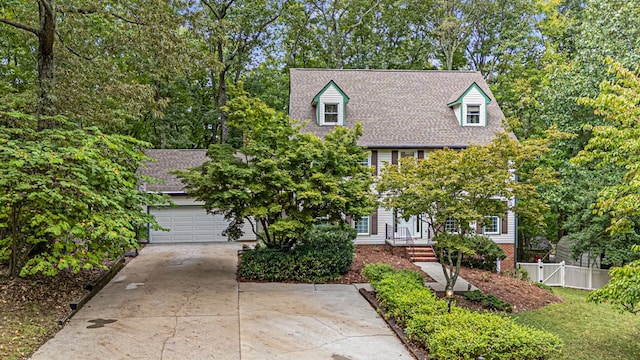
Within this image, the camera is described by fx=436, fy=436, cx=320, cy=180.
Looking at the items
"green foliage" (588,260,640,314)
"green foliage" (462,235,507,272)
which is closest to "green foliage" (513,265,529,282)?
"green foliage" (462,235,507,272)

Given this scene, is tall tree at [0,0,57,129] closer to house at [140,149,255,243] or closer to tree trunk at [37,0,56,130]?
tree trunk at [37,0,56,130]

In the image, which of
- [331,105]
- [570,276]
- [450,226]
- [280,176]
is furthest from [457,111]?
[280,176]

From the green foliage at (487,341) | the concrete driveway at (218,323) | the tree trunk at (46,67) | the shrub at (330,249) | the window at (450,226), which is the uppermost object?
the tree trunk at (46,67)

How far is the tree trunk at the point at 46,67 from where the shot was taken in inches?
406

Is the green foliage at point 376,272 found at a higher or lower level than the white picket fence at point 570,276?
higher

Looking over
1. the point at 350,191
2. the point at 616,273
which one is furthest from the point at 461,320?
the point at 350,191

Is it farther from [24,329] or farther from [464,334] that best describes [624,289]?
[24,329]

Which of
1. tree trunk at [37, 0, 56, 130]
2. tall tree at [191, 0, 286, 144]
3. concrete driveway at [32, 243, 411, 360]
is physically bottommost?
concrete driveway at [32, 243, 411, 360]

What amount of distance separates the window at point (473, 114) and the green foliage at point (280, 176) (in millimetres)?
8716

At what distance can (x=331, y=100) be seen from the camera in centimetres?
1908

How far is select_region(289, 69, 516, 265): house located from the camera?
61.1ft

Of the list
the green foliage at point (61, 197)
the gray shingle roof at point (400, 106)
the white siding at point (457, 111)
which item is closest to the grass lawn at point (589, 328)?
the gray shingle roof at point (400, 106)

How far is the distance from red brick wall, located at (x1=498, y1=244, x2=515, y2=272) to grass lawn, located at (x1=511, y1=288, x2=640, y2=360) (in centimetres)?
510

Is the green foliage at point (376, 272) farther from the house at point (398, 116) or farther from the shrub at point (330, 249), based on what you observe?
the house at point (398, 116)
